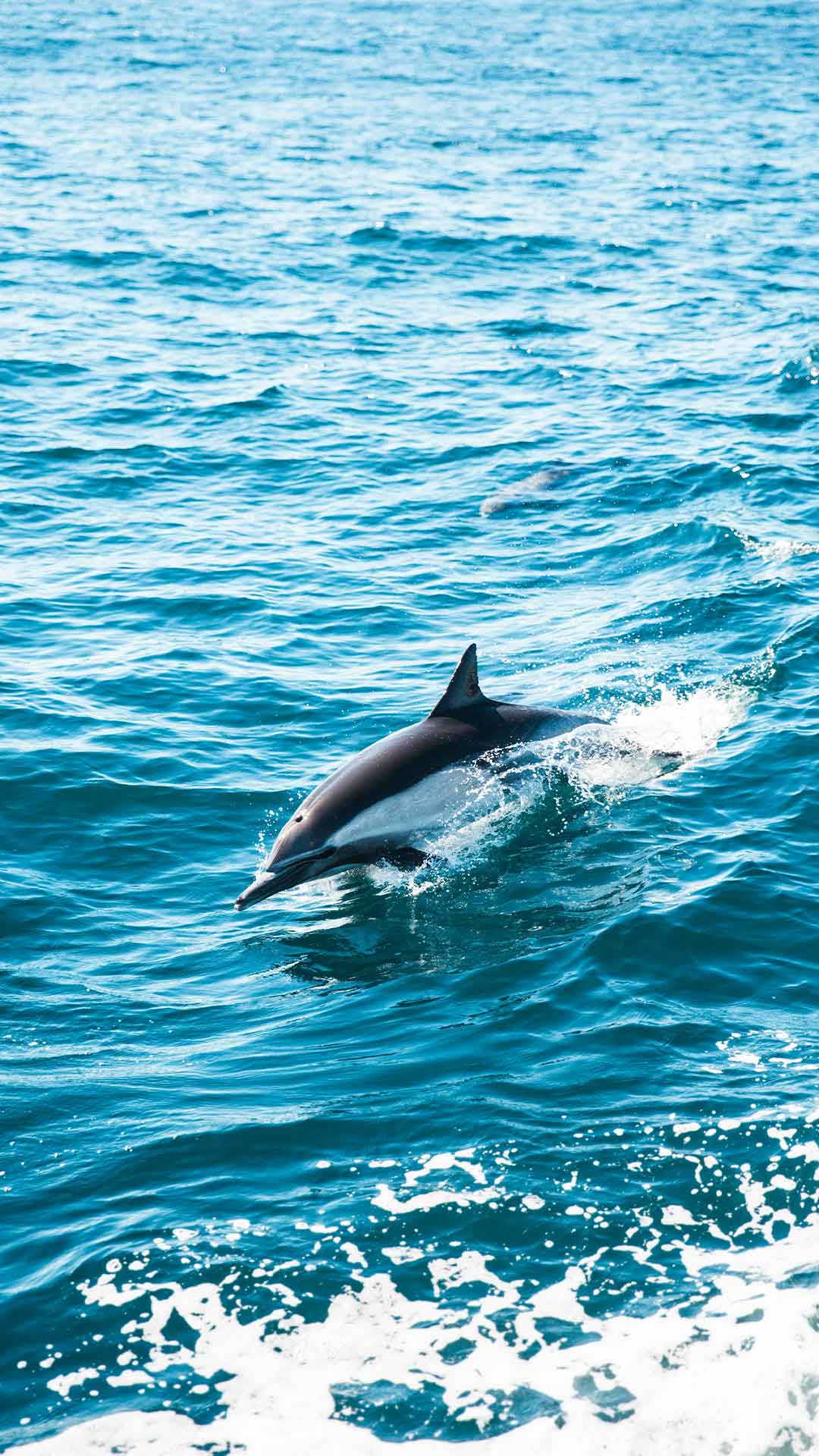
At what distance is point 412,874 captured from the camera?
44.3 feet

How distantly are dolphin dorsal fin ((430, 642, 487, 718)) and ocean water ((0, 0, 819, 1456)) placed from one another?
992 mm

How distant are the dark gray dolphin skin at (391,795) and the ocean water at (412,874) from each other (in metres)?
0.43

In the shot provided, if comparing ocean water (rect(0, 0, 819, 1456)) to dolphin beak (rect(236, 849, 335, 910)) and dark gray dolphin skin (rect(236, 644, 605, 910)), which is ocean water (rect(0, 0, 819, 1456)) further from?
dolphin beak (rect(236, 849, 335, 910))

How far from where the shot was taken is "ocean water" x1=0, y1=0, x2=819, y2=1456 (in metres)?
8.61

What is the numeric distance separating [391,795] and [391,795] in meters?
0.01

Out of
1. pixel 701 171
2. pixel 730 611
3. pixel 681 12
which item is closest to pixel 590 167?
pixel 701 171

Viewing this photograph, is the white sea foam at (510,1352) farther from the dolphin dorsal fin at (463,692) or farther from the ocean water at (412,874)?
the dolphin dorsal fin at (463,692)

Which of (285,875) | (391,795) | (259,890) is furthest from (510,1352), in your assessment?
(391,795)

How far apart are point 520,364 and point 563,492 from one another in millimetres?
7183

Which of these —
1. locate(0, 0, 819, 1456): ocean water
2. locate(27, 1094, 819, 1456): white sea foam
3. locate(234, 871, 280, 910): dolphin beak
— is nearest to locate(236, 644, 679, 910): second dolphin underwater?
locate(234, 871, 280, 910): dolphin beak

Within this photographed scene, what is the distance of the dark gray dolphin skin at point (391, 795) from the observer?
12922 mm

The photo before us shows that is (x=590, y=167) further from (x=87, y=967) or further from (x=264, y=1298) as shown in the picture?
(x=264, y=1298)

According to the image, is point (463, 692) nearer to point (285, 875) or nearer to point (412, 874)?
point (412, 874)

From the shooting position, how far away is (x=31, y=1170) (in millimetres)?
9953
